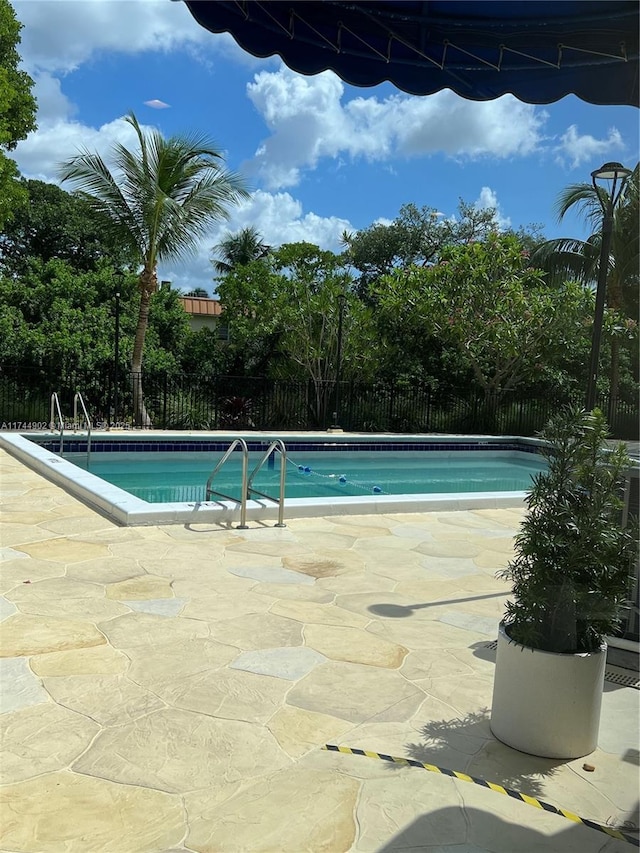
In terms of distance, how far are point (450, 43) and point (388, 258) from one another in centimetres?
2575

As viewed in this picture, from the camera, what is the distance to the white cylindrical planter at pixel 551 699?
2529 mm

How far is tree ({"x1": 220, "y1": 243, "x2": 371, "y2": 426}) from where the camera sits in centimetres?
1884

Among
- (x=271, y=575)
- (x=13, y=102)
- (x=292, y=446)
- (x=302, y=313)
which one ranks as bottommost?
(x=271, y=575)

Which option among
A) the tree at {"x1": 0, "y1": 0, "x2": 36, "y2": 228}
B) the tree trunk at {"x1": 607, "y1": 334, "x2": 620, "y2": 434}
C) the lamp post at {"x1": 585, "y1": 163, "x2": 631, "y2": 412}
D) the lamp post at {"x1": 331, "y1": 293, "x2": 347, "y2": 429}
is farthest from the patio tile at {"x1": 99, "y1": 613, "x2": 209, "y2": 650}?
the tree trunk at {"x1": 607, "y1": 334, "x2": 620, "y2": 434}

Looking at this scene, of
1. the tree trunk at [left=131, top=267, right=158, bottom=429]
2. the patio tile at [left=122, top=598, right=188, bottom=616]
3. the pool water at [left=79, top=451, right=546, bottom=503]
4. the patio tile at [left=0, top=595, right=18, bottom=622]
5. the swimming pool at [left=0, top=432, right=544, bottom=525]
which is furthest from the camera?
the tree trunk at [left=131, top=267, right=158, bottom=429]

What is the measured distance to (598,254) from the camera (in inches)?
859

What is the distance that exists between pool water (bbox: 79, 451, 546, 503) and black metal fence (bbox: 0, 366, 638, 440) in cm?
310

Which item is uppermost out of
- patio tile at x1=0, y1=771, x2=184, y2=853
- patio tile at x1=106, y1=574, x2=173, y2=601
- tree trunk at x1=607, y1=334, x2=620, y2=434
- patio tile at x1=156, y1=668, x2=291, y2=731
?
tree trunk at x1=607, y1=334, x2=620, y2=434

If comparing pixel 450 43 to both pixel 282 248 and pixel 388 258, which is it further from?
pixel 388 258

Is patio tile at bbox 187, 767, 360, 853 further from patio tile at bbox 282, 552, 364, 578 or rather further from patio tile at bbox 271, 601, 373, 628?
patio tile at bbox 282, 552, 364, 578

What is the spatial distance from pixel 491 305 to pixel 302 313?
5.09m

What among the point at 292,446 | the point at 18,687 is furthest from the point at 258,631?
the point at 292,446

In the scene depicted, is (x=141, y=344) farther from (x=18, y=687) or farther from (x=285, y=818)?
(x=285, y=818)

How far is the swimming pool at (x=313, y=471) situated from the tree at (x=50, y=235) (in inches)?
355
